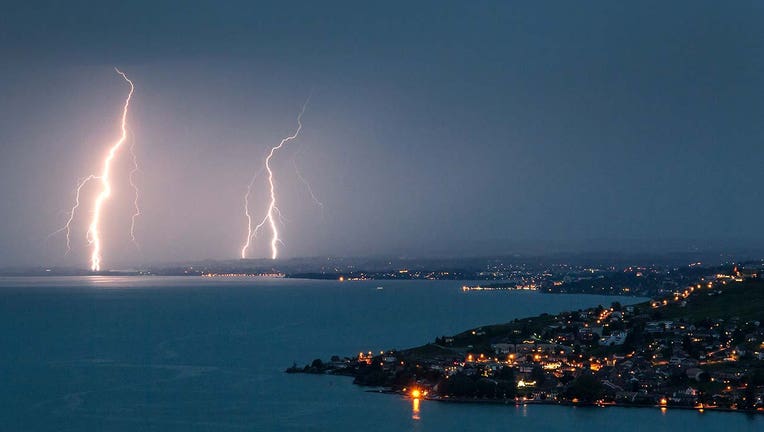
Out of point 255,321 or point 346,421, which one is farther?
point 255,321

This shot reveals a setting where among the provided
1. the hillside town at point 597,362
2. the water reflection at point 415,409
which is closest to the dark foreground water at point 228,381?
the water reflection at point 415,409

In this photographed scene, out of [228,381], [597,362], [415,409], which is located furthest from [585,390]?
[228,381]

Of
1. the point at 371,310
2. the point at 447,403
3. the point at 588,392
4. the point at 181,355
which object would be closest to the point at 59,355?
the point at 181,355

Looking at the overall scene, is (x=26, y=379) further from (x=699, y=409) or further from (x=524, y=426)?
(x=699, y=409)

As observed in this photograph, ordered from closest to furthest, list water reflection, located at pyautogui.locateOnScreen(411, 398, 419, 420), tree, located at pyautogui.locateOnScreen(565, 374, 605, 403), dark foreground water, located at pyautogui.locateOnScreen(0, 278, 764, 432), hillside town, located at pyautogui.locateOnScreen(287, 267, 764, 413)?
dark foreground water, located at pyautogui.locateOnScreen(0, 278, 764, 432), water reflection, located at pyautogui.locateOnScreen(411, 398, 419, 420), tree, located at pyautogui.locateOnScreen(565, 374, 605, 403), hillside town, located at pyautogui.locateOnScreen(287, 267, 764, 413)

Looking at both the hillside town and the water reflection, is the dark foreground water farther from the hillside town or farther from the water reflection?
the hillside town

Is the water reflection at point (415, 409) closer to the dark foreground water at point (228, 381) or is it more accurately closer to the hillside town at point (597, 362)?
the dark foreground water at point (228, 381)

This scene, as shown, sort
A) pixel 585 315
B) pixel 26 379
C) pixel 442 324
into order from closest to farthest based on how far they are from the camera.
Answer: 1. pixel 26 379
2. pixel 585 315
3. pixel 442 324

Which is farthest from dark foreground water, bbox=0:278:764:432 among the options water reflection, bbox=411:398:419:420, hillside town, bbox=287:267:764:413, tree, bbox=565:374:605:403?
hillside town, bbox=287:267:764:413
